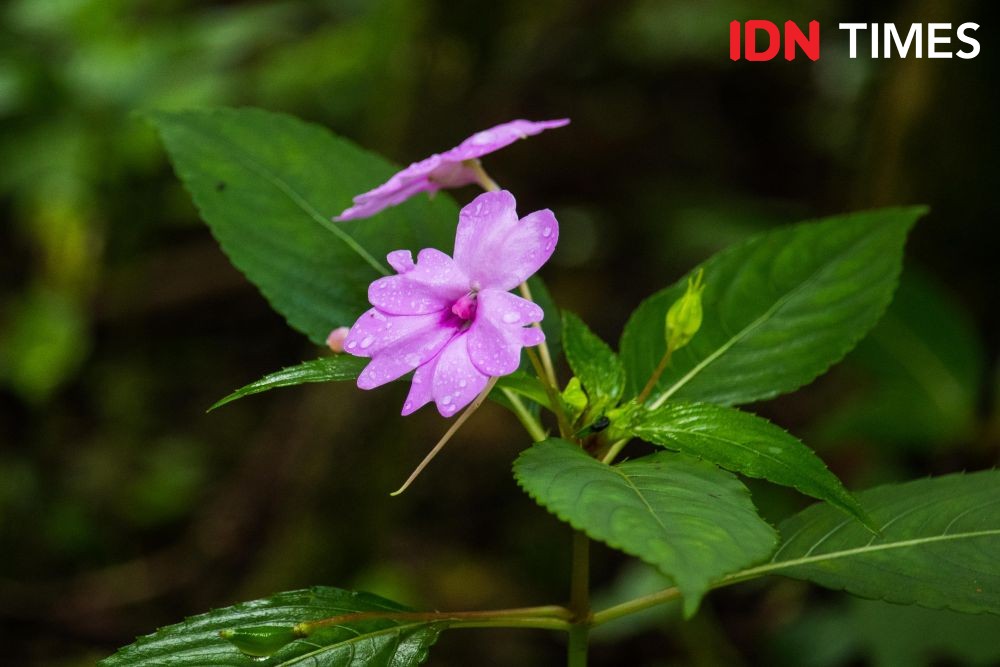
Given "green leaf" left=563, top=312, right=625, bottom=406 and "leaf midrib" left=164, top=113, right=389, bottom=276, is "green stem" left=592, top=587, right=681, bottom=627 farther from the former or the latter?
"leaf midrib" left=164, top=113, right=389, bottom=276

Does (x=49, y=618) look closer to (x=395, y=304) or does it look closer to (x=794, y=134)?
(x=395, y=304)

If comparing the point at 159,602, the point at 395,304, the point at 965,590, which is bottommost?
the point at 159,602

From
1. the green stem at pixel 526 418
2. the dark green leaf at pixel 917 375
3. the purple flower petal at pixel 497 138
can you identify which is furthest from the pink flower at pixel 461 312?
the dark green leaf at pixel 917 375

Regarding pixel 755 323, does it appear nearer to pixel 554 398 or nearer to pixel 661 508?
pixel 554 398

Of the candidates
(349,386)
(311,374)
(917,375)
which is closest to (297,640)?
(311,374)

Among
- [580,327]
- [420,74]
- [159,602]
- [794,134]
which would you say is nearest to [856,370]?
[420,74]

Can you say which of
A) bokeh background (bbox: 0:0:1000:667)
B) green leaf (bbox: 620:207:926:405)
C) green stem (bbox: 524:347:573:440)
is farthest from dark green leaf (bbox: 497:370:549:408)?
bokeh background (bbox: 0:0:1000:667)
